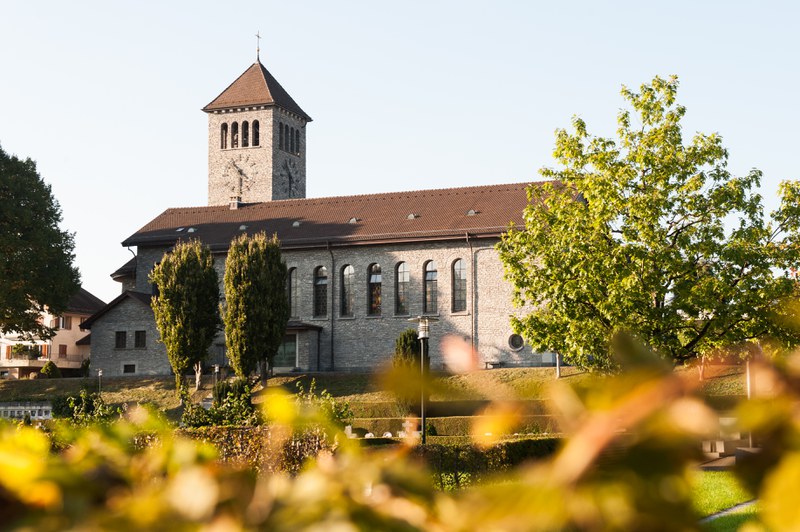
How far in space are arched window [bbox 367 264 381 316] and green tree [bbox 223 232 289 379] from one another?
5.19 meters

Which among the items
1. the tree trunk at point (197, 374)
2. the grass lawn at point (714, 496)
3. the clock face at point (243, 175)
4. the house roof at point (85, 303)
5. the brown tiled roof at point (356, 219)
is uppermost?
the clock face at point (243, 175)

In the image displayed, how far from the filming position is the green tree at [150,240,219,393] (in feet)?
137

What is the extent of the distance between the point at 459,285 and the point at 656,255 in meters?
22.5

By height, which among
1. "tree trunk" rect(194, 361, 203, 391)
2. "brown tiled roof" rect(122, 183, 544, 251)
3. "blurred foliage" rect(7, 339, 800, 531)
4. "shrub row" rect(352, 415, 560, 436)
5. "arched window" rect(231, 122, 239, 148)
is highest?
"arched window" rect(231, 122, 239, 148)

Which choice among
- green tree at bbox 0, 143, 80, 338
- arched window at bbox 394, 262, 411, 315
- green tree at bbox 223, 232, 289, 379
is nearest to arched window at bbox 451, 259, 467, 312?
arched window at bbox 394, 262, 411, 315

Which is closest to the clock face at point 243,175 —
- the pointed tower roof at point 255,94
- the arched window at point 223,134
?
the arched window at point 223,134

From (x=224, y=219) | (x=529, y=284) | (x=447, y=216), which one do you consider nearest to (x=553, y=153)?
(x=529, y=284)

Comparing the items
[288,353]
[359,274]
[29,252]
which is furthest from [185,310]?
[29,252]

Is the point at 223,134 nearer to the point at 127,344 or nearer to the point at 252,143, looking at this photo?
the point at 252,143

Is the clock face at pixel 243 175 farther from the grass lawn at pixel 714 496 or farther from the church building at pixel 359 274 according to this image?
the grass lawn at pixel 714 496

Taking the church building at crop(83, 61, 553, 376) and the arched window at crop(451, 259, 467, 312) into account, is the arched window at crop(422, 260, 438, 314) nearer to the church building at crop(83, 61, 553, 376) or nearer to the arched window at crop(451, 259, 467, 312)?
the church building at crop(83, 61, 553, 376)

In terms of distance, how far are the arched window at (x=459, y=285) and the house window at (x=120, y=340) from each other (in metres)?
17.3

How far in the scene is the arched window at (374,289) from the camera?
46.0 metres

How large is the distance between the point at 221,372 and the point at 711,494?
109 ft
